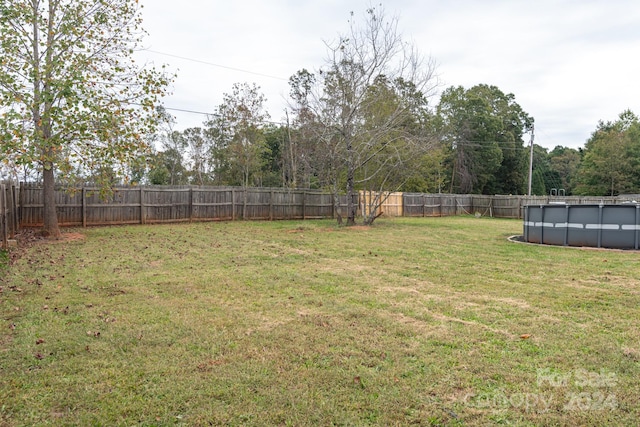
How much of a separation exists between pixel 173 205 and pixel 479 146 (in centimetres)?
2868

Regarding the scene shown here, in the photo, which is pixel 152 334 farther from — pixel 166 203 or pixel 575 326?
pixel 166 203

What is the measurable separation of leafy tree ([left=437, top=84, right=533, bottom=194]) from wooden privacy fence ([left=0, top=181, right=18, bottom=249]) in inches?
1213

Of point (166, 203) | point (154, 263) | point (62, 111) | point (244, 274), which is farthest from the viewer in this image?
point (166, 203)

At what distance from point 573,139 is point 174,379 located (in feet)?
181

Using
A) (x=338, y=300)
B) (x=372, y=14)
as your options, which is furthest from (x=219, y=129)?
(x=338, y=300)

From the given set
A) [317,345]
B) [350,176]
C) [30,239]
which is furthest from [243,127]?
[317,345]

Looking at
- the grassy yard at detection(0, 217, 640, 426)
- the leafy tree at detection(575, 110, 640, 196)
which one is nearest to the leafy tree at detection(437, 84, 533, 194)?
the leafy tree at detection(575, 110, 640, 196)

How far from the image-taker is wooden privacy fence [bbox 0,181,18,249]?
8336 mm

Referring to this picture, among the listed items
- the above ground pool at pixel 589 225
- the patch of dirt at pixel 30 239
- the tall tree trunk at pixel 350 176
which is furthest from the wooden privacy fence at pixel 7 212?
the above ground pool at pixel 589 225

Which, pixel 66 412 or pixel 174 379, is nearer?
pixel 66 412

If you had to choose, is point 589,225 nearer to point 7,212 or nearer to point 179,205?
point 7,212

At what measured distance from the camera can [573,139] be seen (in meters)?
47.3

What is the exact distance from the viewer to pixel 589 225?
9469mm

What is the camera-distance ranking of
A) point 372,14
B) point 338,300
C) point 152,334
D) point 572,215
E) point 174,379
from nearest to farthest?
point 174,379
point 152,334
point 338,300
point 572,215
point 372,14
